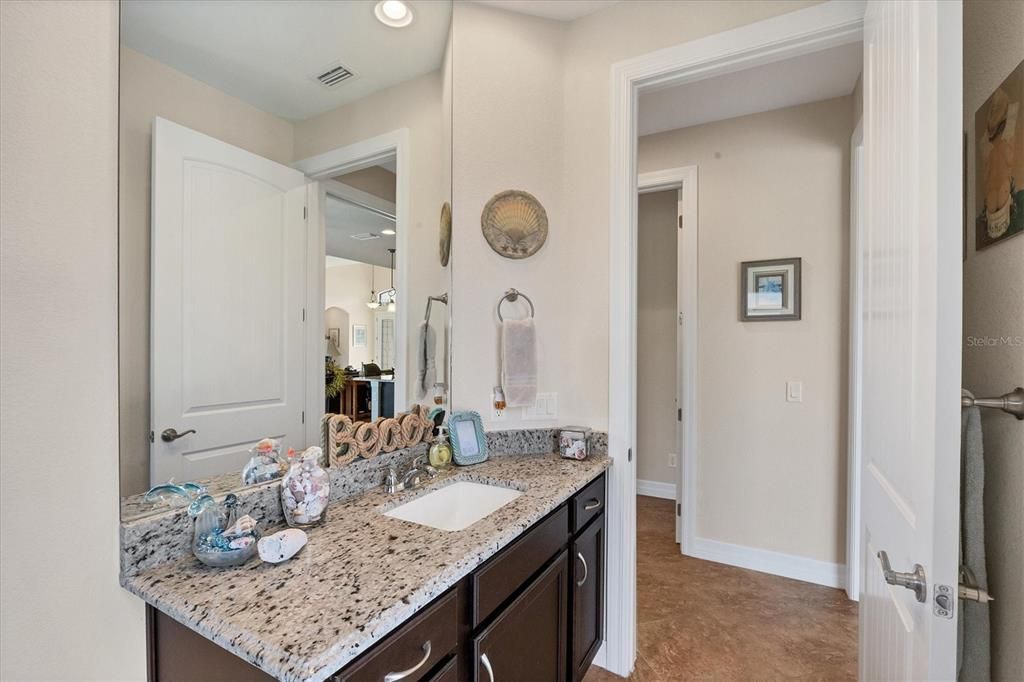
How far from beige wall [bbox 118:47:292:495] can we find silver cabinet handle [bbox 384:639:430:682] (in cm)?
69

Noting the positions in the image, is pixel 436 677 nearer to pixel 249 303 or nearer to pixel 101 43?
pixel 249 303

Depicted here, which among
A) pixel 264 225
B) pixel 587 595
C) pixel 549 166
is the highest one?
pixel 549 166

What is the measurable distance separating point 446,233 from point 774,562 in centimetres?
262

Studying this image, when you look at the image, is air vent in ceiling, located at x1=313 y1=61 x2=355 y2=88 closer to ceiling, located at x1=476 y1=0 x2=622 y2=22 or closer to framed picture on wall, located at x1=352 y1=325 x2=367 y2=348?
framed picture on wall, located at x1=352 y1=325 x2=367 y2=348

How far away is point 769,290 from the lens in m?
2.68

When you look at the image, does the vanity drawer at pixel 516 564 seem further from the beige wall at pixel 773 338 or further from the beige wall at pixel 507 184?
the beige wall at pixel 773 338

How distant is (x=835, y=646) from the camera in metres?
2.07

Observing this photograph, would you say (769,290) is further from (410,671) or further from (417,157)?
(410,671)

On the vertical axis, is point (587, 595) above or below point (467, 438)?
below

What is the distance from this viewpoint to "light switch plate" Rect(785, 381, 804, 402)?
262cm

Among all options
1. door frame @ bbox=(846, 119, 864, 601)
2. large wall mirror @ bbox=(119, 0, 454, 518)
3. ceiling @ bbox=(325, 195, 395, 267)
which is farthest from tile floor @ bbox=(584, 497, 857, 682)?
ceiling @ bbox=(325, 195, 395, 267)

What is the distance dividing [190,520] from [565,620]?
116 centimetres

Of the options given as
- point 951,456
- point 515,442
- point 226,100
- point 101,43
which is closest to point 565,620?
point 515,442

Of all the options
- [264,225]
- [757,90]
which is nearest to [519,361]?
[264,225]
